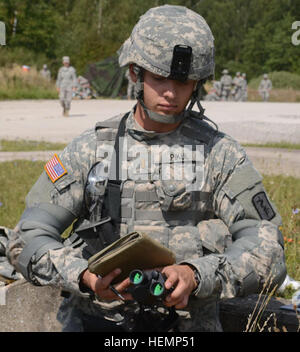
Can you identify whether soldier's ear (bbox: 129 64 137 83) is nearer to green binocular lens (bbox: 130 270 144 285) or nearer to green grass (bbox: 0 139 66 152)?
green binocular lens (bbox: 130 270 144 285)

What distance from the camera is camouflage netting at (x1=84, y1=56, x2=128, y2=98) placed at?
32.7 metres

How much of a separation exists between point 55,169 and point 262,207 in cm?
85

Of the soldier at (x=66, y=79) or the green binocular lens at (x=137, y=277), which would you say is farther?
the soldier at (x=66, y=79)

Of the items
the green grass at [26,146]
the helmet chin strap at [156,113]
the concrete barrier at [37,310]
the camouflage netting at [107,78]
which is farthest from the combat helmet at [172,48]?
the camouflage netting at [107,78]

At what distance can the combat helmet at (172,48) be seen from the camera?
2.59 meters

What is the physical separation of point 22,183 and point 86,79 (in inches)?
1049

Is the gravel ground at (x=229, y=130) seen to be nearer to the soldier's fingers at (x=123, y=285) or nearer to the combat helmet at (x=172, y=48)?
the combat helmet at (x=172, y=48)

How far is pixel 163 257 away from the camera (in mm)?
2219

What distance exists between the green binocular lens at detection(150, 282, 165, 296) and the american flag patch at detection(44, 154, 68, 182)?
0.73 meters

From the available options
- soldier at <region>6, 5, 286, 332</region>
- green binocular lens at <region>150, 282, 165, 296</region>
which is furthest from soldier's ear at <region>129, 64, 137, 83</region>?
green binocular lens at <region>150, 282, 165, 296</region>

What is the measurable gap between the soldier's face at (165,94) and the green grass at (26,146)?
304 inches

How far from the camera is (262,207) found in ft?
8.54

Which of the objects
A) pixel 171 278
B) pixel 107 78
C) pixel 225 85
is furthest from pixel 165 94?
pixel 225 85

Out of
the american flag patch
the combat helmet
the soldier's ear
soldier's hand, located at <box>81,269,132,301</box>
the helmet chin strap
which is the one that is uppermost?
the combat helmet
